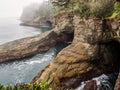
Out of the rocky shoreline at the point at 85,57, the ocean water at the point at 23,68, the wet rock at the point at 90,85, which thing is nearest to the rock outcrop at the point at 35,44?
the ocean water at the point at 23,68

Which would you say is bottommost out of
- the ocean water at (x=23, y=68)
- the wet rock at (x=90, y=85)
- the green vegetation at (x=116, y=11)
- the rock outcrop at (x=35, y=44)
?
the ocean water at (x=23, y=68)

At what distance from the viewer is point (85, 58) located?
33.6 metres

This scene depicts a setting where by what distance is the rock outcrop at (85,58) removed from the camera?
31.5 meters

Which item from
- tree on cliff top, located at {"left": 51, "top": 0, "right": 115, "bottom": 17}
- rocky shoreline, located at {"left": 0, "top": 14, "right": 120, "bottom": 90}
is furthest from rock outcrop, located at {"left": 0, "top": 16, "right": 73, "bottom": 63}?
rocky shoreline, located at {"left": 0, "top": 14, "right": 120, "bottom": 90}

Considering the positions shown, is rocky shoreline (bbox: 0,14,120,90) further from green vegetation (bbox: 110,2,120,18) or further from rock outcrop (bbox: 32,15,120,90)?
green vegetation (bbox: 110,2,120,18)

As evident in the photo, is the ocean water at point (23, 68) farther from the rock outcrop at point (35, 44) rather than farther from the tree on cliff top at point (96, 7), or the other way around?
the tree on cliff top at point (96, 7)

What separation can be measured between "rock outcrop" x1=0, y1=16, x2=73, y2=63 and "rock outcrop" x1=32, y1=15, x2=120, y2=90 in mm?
17547

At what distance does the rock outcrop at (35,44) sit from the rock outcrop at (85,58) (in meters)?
17.5

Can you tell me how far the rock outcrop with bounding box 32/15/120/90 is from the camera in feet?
103

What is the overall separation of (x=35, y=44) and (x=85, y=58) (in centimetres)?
2289

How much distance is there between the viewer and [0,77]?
40.6 m

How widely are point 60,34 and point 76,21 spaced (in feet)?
66.0

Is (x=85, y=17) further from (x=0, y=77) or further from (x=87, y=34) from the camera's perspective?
(x=0, y=77)

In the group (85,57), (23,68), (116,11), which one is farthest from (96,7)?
(23,68)
